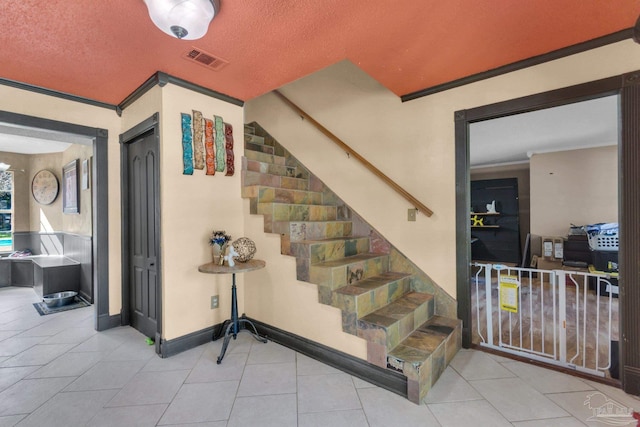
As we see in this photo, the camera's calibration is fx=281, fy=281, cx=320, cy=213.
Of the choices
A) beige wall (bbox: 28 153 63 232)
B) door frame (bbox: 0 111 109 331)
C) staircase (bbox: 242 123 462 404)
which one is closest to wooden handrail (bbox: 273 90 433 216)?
staircase (bbox: 242 123 462 404)

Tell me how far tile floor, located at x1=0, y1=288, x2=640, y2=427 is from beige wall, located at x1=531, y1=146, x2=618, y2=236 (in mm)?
4791

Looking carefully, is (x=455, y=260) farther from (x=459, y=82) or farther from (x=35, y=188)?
(x=35, y=188)

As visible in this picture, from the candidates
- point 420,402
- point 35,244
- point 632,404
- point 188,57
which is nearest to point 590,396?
point 632,404

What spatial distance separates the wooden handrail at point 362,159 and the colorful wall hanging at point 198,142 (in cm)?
142

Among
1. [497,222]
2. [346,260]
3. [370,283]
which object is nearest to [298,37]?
[346,260]

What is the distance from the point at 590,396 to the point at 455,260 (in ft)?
4.01

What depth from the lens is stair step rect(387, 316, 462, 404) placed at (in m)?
1.88

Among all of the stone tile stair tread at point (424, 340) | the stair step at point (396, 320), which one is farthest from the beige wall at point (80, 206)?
the stone tile stair tread at point (424, 340)

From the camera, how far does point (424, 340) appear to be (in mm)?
2242

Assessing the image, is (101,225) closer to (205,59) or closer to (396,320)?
(205,59)

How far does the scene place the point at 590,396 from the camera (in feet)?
6.29

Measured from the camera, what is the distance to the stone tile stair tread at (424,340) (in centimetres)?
201

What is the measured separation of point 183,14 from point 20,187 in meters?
6.38

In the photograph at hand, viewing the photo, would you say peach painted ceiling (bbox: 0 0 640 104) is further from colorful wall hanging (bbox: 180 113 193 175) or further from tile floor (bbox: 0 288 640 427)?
tile floor (bbox: 0 288 640 427)
